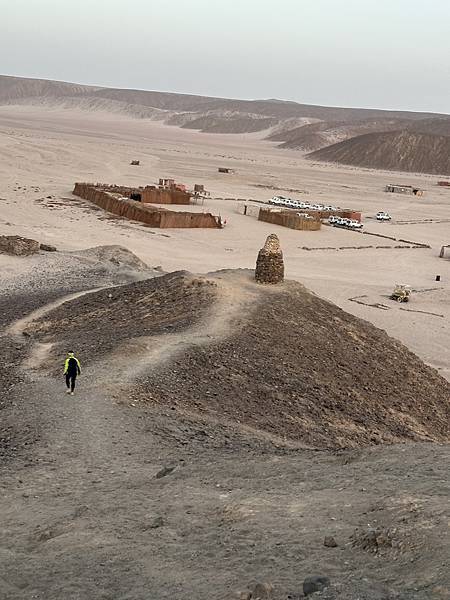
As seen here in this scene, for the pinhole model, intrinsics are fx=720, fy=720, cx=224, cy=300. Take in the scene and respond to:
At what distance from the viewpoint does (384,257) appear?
143 ft

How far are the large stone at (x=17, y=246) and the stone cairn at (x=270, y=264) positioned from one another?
598 inches

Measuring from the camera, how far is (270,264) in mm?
21406

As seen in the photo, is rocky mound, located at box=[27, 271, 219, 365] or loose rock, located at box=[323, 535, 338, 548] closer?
loose rock, located at box=[323, 535, 338, 548]

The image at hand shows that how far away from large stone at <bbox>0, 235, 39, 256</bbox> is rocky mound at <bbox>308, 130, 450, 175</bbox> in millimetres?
106863

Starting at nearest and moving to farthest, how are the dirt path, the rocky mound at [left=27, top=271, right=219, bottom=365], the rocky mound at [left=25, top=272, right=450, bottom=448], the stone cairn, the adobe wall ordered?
the dirt path, the rocky mound at [left=25, top=272, right=450, bottom=448], the rocky mound at [left=27, top=271, right=219, bottom=365], the stone cairn, the adobe wall

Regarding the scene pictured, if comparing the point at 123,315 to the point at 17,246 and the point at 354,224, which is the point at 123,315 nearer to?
the point at 17,246

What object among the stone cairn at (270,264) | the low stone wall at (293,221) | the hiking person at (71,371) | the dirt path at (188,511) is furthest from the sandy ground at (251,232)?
the hiking person at (71,371)

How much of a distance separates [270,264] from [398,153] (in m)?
121

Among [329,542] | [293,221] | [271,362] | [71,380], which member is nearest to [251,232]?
[293,221]

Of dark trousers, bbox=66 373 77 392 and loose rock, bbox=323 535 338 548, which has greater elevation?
loose rock, bbox=323 535 338 548

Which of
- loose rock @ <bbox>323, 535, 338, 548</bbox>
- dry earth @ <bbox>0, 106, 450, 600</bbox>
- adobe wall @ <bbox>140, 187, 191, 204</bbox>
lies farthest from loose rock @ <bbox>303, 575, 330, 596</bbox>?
adobe wall @ <bbox>140, 187, 191, 204</bbox>

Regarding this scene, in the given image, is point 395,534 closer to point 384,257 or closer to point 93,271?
point 93,271

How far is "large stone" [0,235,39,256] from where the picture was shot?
3297 centimetres

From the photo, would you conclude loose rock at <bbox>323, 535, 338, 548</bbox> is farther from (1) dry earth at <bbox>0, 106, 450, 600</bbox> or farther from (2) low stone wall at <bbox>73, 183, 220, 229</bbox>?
(2) low stone wall at <bbox>73, 183, 220, 229</bbox>
